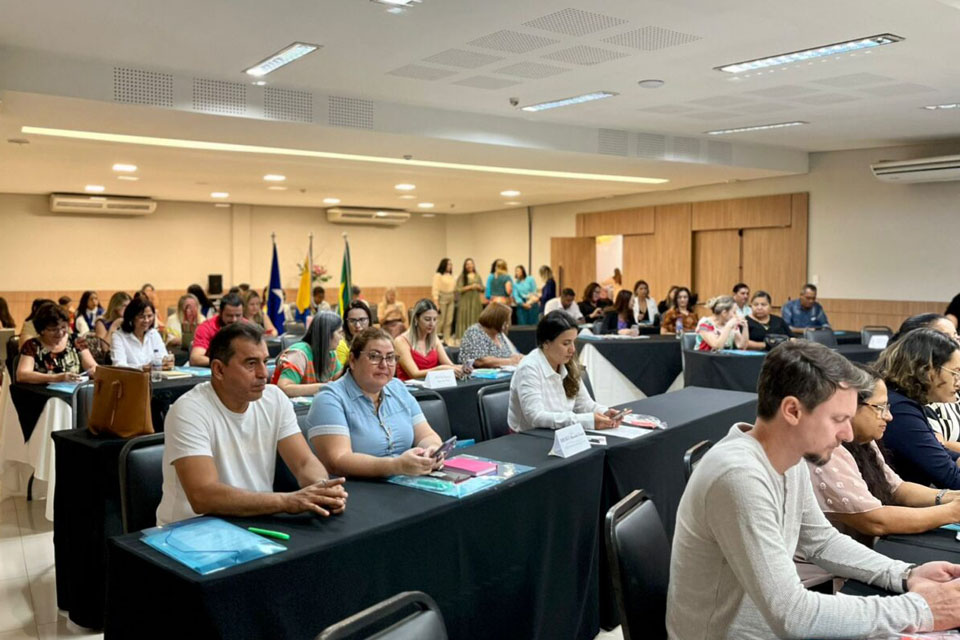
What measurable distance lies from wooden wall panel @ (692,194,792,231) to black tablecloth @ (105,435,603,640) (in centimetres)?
932

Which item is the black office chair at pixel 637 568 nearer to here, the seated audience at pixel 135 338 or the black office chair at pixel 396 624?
the black office chair at pixel 396 624

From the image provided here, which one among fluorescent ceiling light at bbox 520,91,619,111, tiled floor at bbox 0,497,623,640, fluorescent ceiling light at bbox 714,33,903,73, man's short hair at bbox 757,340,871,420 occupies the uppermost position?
fluorescent ceiling light at bbox 520,91,619,111

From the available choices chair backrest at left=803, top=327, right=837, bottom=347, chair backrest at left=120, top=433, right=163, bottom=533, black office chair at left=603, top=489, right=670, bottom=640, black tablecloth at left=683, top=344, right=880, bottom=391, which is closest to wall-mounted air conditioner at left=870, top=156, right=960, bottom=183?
chair backrest at left=803, top=327, right=837, bottom=347

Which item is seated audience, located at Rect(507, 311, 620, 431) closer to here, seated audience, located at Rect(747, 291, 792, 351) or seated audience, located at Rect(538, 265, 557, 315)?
seated audience, located at Rect(747, 291, 792, 351)

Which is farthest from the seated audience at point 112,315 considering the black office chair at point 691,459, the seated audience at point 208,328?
the black office chair at point 691,459

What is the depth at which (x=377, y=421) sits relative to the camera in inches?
118

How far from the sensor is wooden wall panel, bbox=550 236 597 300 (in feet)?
49.7

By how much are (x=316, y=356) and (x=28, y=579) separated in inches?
74.4

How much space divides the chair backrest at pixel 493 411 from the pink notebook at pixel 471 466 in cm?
105

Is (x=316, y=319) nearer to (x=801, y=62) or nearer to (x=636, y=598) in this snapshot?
(x=636, y=598)

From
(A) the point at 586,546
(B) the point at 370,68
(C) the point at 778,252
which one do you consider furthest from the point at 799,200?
(A) the point at 586,546

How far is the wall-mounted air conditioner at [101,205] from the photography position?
13.1 metres

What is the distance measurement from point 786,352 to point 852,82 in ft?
18.1

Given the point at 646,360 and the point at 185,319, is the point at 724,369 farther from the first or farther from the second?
the point at 185,319
